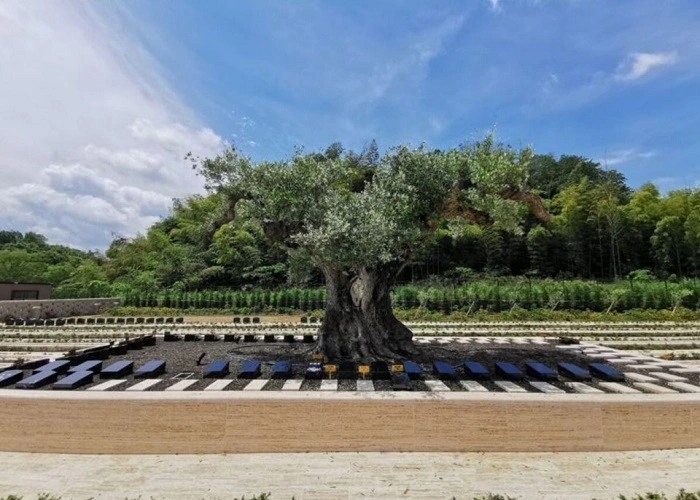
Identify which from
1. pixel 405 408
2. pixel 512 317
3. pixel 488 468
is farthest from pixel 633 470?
pixel 512 317

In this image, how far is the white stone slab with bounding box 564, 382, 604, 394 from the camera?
26.4 feet

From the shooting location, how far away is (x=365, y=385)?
8312 mm

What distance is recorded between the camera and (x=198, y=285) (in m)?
40.7

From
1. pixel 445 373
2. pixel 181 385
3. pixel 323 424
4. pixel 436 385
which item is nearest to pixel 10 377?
pixel 181 385

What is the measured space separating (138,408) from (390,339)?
6.91 meters

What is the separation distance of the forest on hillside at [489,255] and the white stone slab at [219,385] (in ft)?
92.4

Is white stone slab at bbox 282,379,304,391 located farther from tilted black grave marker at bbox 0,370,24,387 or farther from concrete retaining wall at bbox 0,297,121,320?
concrete retaining wall at bbox 0,297,121,320

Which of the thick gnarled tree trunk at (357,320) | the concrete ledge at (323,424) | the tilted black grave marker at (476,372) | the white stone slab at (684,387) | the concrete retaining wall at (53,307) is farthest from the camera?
the concrete retaining wall at (53,307)

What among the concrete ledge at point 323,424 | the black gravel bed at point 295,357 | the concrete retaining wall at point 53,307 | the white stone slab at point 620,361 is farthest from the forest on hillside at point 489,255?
the concrete ledge at point 323,424

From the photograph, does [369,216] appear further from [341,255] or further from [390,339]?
[390,339]

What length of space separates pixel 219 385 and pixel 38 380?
3.40 metres

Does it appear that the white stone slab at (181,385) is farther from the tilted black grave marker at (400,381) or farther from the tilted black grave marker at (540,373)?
the tilted black grave marker at (540,373)

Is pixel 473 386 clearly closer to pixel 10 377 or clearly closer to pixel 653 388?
pixel 653 388

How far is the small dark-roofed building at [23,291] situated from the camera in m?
29.4
